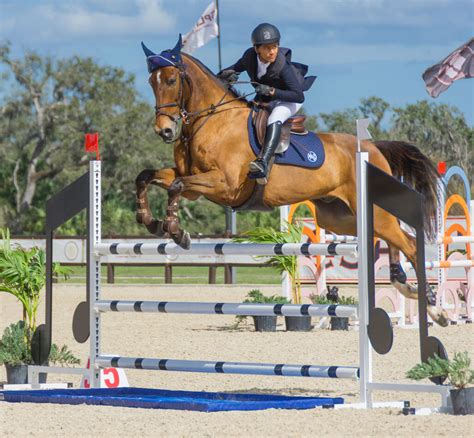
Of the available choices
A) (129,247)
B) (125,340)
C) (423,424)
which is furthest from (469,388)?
(125,340)

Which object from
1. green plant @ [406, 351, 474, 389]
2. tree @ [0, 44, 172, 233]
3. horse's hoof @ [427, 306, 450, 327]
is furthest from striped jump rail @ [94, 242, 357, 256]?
tree @ [0, 44, 172, 233]

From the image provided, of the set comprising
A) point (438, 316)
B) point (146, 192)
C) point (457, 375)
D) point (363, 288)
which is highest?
point (146, 192)

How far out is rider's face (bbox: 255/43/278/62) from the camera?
7069mm

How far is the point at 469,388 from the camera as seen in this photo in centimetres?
596

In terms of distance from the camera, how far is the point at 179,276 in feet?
87.3

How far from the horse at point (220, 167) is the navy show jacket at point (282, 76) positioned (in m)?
0.29

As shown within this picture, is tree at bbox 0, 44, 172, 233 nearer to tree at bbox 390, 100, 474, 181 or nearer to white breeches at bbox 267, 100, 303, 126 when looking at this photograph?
tree at bbox 390, 100, 474, 181

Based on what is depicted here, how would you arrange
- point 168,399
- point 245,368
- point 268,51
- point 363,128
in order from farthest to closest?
1. point 268,51
2. point 363,128
3. point 245,368
4. point 168,399

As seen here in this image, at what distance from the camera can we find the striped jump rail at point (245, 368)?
634cm

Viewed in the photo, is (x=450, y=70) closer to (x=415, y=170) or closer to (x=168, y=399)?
(x=415, y=170)

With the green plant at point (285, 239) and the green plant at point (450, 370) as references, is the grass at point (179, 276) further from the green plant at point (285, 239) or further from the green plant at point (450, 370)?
the green plant at point (450, 370)

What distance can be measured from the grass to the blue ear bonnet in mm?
13711

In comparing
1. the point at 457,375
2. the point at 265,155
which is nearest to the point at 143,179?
the point at 265,155

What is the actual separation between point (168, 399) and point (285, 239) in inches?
215
